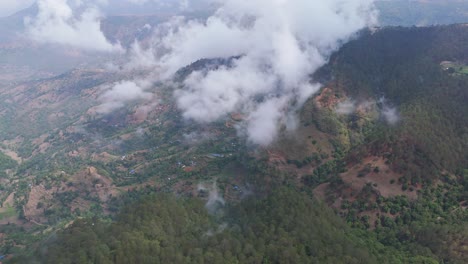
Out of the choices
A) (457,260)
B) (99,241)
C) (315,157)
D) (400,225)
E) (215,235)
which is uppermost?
(315,157)

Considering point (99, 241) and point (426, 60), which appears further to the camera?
point (426, 60)

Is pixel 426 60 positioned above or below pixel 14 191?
above

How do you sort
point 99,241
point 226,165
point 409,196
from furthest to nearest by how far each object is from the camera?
point 226,165 → point 409,196 → point 99,241

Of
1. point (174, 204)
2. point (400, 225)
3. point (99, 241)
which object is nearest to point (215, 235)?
point (174, 204)

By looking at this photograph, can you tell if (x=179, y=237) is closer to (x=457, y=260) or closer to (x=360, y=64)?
(x=457, y=260)

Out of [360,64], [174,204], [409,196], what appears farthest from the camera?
[360,64]

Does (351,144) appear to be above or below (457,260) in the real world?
above

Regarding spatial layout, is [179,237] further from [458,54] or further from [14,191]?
[458,54]

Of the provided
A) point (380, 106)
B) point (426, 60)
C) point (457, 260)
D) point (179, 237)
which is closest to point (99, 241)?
point (179, 237)

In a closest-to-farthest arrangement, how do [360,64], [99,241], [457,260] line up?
1. [99,241]
2. [457,260]
3. [360,64]
